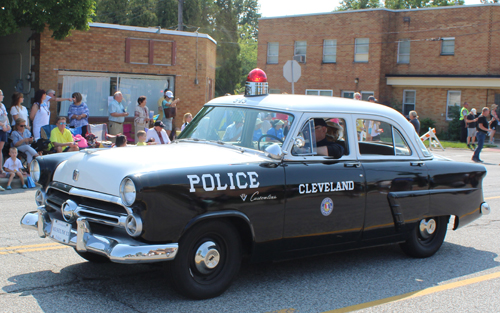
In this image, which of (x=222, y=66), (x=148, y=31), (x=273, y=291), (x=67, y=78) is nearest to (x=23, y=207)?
(x=273, y=291)

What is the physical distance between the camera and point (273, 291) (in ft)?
16.5

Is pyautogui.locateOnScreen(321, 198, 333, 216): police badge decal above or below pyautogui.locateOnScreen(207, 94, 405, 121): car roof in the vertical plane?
below

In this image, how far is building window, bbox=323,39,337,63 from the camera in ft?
115

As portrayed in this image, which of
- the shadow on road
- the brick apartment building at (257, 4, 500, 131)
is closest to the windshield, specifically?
the shadow on road

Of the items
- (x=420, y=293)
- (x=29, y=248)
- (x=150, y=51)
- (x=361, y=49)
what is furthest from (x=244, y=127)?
(x=361, y=49)

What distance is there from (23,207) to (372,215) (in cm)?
568

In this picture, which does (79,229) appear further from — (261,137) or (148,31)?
(148,31)

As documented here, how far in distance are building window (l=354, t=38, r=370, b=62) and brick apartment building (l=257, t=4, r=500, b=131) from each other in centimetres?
6

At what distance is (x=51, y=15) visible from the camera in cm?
1555

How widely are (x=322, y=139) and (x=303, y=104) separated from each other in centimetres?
46

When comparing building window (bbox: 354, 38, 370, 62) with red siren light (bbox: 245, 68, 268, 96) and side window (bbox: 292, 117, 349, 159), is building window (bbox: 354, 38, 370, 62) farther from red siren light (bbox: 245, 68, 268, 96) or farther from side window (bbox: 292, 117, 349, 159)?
side window (bbox: 292, 117, 349, 159)

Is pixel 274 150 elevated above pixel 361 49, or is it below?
below

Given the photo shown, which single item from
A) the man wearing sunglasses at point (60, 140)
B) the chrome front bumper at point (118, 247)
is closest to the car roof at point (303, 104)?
the chrome front bumper at point (118, 247)

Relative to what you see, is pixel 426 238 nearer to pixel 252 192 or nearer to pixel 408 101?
pixel 252 192
